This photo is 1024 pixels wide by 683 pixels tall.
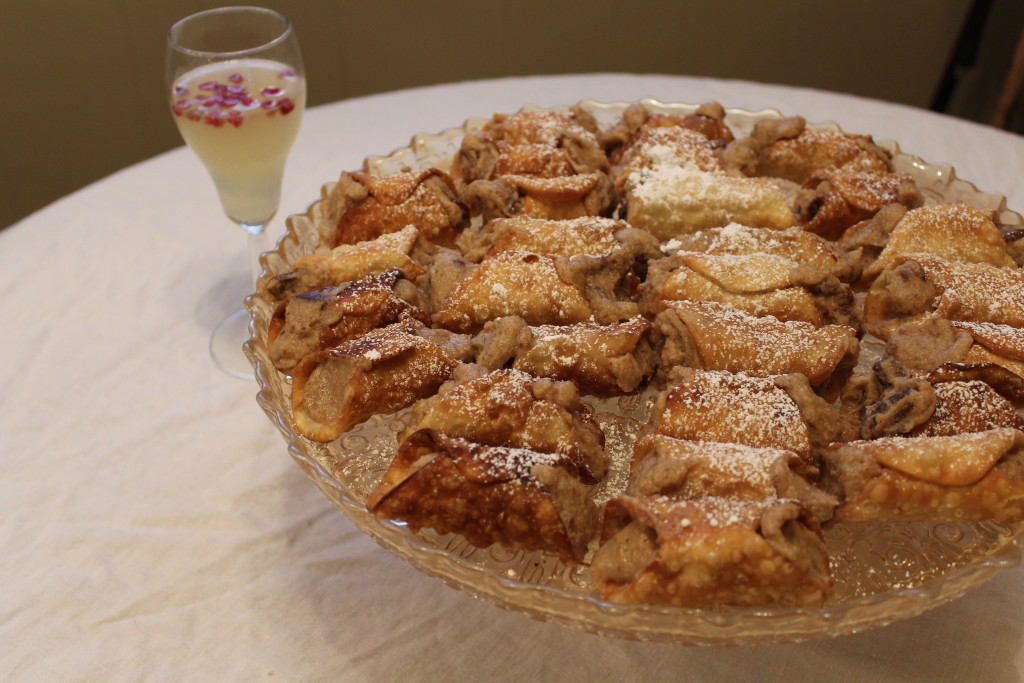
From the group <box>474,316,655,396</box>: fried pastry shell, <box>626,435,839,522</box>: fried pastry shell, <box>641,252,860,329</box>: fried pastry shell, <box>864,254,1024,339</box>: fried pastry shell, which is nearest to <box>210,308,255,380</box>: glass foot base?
<box>474,316,655,396</box>: fried pastry shell

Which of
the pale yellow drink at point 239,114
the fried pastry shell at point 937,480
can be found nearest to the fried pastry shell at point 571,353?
the fried pastry shell at point 937,480

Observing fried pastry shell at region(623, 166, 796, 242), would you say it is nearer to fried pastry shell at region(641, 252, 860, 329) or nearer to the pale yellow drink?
fried pastry shell at region(641, 252, 860, 329)

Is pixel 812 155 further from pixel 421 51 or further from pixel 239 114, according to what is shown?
pixel 421 51

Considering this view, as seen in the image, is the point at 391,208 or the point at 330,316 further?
the point at 391,208

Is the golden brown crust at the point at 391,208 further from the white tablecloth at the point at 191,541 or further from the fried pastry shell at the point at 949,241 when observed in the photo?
the fried pastry shell at the point at 949,241

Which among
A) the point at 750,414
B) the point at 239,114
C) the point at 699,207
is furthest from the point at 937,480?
the point at 239,114

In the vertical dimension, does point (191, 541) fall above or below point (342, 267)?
below

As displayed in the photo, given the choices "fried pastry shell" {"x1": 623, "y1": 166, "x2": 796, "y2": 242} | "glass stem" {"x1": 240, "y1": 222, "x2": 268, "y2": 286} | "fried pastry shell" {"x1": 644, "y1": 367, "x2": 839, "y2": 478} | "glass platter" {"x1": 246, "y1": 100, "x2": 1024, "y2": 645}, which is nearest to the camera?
"glass platter" {"x1": 246, "y1": 100, "x2": 1024, "y2": 645}
